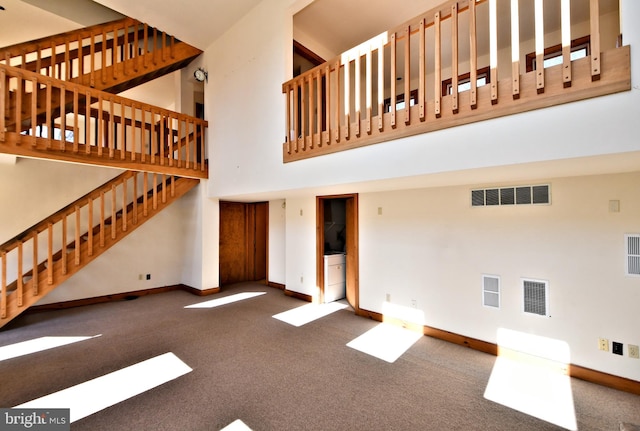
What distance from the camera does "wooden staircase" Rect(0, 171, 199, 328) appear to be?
12.8ft

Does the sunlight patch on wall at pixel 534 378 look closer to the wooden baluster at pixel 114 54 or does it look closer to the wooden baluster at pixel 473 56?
the wooden baluster at pixel 473 56

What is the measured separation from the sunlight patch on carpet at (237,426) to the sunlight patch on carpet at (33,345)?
8.98 feet

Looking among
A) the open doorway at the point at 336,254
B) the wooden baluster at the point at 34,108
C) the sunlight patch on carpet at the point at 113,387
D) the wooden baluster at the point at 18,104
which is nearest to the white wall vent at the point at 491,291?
the open doorway at the point at 336,254

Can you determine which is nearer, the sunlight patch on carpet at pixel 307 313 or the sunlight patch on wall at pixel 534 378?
the sunlight patch on wall at pixel 534 378

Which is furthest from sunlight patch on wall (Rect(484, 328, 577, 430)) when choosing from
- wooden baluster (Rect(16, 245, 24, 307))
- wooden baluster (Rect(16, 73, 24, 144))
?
wooden baluster (Rect(16, 73, 24, 144))

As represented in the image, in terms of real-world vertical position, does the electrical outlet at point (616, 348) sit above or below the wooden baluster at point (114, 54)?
below

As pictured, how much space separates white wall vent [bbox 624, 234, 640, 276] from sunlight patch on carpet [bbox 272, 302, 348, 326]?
3476 millimetres

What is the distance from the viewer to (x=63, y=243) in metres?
3.99

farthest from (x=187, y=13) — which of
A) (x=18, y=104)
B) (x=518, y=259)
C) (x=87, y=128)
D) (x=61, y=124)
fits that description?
(x=518, y=259)

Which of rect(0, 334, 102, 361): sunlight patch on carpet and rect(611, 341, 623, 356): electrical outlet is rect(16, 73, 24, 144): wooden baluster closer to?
rect(0, 334, 102, 361): sunlight patch on carpet

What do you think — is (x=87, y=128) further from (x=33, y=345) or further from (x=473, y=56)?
(x=473, y=56)

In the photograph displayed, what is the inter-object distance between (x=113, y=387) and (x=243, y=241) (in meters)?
A: 4.41

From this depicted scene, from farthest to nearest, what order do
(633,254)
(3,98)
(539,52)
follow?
(3,98), (633,254), (539,52)

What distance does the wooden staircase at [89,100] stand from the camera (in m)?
3.59
